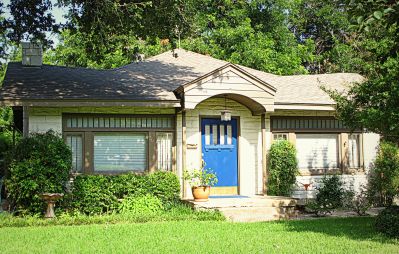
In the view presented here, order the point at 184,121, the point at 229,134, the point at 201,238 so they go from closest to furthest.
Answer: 1. the point at 201,238
2. the point at 184,121
3. the point at 229,134

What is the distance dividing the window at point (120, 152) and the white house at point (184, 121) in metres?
0.03

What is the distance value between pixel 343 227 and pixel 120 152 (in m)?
6.40

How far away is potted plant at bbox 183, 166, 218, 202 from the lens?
1353cm

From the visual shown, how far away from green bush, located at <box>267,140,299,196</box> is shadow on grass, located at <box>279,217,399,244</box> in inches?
99.4

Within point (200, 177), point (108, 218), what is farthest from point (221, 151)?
point (108, 218)

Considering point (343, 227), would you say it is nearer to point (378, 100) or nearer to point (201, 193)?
point (378, 100)

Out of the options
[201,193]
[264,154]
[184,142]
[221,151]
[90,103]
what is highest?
[90,103]

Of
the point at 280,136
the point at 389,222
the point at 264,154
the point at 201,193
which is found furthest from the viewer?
the point at 280,136

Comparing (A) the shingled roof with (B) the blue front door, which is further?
(B) the blue front door

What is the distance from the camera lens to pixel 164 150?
14.7 metres

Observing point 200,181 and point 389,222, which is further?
point 200,181

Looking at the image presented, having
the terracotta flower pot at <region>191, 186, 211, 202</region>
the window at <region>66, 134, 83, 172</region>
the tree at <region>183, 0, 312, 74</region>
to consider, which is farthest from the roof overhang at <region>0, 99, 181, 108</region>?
the tree at <region>183, 0, 312, 74</region>

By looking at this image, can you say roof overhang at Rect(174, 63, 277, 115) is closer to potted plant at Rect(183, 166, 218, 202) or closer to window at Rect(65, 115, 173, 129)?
window at Rect(65, 115, 173, 129)

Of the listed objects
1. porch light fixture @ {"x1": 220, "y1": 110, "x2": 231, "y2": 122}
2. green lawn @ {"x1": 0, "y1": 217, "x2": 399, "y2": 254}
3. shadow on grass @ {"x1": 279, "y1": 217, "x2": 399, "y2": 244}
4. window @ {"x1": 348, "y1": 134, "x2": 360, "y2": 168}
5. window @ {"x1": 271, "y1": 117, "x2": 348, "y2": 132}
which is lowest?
shadow on grass @ {"x1": 279, "y1": 217, "x2": 399, "y2": 244}
